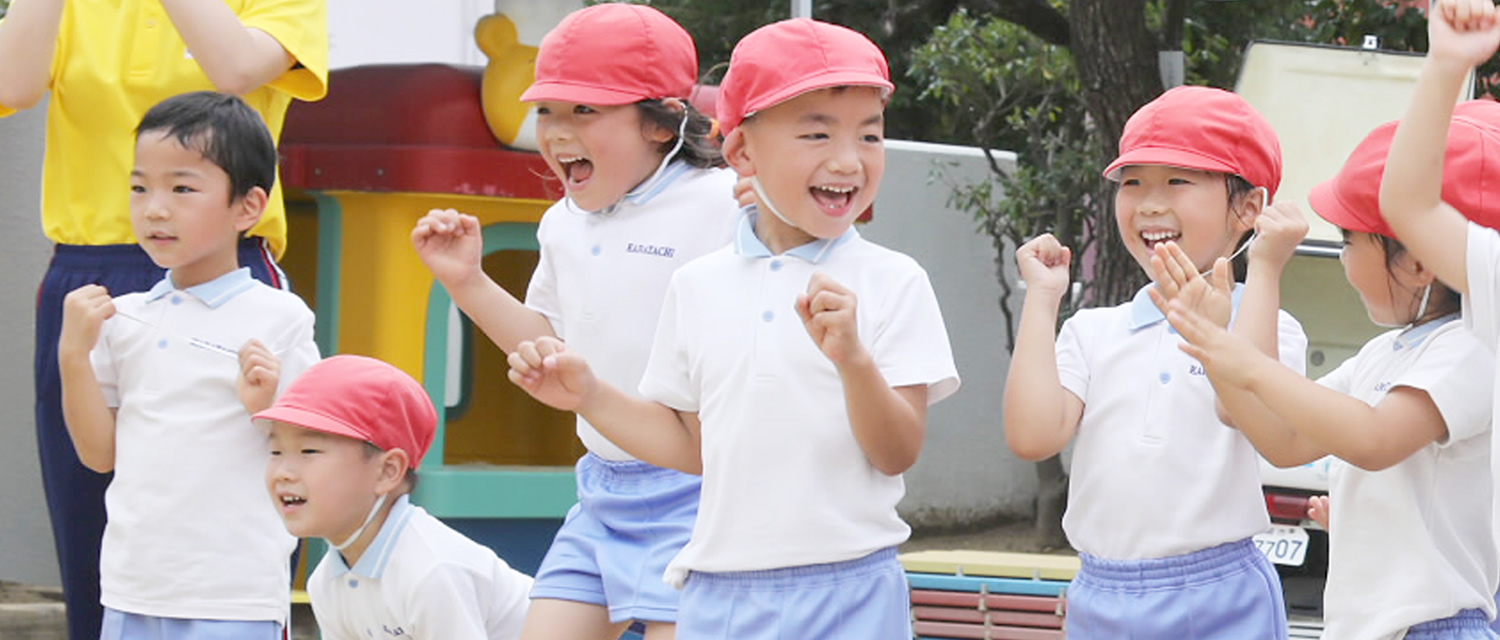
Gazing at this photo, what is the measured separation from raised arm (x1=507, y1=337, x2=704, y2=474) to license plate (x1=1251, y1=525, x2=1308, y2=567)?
388 centimetres

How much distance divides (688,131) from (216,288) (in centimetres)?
98

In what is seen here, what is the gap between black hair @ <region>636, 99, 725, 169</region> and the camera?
14.1 ft

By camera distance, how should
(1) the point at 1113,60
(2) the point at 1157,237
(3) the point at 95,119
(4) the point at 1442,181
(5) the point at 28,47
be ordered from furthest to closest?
(1) the point at 1113,60
(3) the point at 95,119
(5) the point at 28,47
(2) the point at 1157,237
(4) the point at 1442,181

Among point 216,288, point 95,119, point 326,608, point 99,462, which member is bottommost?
point 326,608

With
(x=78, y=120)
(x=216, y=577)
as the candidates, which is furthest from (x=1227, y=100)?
(x=78, y=120)

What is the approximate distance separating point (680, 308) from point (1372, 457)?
1152 mm

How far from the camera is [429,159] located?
20.2ft

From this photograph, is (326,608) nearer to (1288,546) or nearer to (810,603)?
(810,603)

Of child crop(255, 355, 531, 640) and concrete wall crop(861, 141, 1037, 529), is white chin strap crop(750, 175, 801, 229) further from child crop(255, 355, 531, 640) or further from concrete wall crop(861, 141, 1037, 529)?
concrete wall crop(861, 141, 1037, 529)

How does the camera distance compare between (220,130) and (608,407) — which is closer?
(608,407)

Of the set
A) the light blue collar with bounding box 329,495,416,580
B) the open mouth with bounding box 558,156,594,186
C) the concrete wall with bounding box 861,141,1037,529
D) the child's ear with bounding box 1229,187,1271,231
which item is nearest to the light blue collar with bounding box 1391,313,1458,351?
the child's ear with bounding box 1229,187,1271,231

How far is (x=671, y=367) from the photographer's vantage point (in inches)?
148

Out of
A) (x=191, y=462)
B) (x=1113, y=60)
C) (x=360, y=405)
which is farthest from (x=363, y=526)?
(x=1113, y=60)

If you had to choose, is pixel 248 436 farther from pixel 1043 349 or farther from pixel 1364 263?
pixel 1364 263
